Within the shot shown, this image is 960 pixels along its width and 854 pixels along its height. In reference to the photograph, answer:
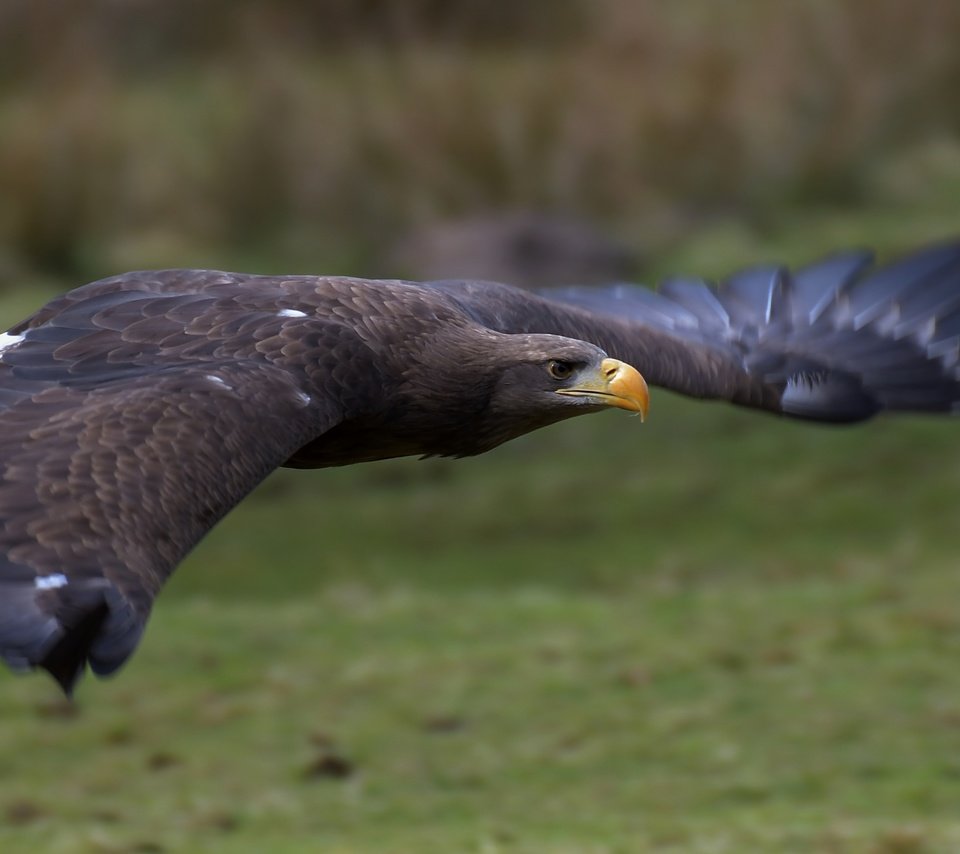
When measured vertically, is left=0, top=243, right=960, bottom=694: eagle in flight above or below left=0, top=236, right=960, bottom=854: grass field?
above

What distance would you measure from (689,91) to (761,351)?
10.0 m

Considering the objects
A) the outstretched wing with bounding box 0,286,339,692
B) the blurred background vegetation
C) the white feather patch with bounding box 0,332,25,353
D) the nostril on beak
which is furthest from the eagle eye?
the blurred background vegetation

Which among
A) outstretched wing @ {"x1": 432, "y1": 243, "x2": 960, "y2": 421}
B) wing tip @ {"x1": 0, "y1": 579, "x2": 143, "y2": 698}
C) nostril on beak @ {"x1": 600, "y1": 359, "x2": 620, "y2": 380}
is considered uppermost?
nostril on beak @ {"x1": 600, "y1": 359, "x2": 620, "y2": 380}

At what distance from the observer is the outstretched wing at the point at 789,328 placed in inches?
305

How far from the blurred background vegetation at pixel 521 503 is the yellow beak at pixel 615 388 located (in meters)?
1.94

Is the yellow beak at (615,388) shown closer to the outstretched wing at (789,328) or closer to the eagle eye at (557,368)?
the eagle eye at (557,368)

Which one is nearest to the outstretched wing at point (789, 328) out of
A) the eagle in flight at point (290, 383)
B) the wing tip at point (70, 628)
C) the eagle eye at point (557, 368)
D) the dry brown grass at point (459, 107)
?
the eagle in flight at point (290, 383)

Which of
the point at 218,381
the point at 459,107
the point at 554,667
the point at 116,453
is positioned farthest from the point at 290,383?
the point at 459,107

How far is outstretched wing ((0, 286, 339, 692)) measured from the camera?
5.18 meters

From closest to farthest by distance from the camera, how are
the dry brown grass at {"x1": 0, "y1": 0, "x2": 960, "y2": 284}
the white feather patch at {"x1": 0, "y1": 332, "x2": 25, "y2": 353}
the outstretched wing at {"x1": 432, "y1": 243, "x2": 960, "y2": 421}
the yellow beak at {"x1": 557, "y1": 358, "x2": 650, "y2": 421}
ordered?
the white feather patch at {"x1": 0, "y1": 332, "x2": 25, "y2": 353}
the yellow beak at {"x1": 557, "y1": 358, "x2": 650, "y2": 421}
the outstretched wing at {"x1": 432, "y1": 243, "x2": 960, "y2": 421}
the dry brown grass at {"x1": 0, "y1": 0, "x2": 960, "y2": 284}

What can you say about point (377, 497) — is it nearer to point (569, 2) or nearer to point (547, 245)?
point (547, 245)

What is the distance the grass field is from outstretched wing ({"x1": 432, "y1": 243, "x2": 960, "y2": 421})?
70.4 inches

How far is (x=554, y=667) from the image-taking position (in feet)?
33.9

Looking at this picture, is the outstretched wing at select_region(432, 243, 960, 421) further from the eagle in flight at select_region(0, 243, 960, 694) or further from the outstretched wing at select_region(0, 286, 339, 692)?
the outstretched wing at select_region(0, 286, 339, 692)
